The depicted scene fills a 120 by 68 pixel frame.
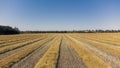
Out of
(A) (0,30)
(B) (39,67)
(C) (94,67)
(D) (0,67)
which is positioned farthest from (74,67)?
(A) (0,30)

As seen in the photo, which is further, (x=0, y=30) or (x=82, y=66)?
(x=0, y=30)

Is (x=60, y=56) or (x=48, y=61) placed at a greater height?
(x=48, y=61)

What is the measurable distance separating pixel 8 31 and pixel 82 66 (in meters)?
135

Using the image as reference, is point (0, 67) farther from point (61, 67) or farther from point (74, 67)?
point (74, 67)

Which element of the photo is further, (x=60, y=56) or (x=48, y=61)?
(x=60, y=56)

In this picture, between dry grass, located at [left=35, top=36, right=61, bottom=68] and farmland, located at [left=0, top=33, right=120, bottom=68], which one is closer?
dry grass, located at [left=35, top=36, right=61, bottom=68]

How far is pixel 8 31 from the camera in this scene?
467ft

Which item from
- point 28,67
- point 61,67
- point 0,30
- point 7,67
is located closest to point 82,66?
point 61,67

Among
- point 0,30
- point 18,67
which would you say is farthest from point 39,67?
point 0,30

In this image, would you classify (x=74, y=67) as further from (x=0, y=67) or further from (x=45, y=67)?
(x=0, y=67)

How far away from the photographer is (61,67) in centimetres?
1191

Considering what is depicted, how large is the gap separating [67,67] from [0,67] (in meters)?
3.84

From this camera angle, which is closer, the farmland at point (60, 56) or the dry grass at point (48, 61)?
the dry grass at point (48, 61)

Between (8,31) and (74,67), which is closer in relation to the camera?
(74,67)
